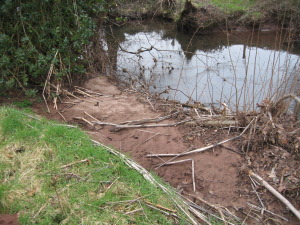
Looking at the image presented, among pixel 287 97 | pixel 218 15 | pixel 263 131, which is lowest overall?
pixel 263 131

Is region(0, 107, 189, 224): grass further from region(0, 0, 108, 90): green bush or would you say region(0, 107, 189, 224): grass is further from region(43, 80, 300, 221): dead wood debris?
region(0, 0, 108, 90): green bush

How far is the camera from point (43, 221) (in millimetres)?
3289

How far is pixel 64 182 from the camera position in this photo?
3.91 metres

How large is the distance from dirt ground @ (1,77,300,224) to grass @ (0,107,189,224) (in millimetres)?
686

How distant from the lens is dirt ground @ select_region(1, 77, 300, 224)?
13.8 feet

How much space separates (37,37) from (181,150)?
12.6 feet

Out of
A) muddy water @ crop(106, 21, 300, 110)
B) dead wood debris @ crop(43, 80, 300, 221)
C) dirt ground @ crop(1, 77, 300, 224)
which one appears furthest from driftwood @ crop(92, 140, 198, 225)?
muddy water @ crop(106, 21, 300, 110)

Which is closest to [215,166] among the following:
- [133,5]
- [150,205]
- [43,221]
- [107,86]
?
[150,205]

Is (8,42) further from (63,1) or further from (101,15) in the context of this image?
(101,15)

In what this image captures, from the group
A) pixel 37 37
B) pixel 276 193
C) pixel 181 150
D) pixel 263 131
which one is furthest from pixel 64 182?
pixel 37 37

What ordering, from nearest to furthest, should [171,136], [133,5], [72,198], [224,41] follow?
[72,198]
[171,136]
[133,5]
[224,41]

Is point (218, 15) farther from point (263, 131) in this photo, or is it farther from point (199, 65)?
point (263, 131)

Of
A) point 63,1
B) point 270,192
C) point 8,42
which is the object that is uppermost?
point 63,1

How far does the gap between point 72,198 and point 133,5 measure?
10.2m
